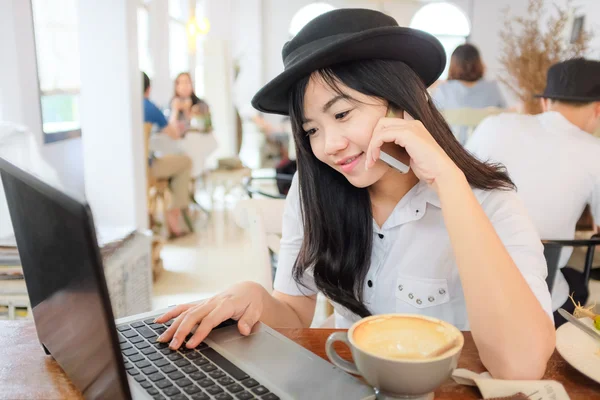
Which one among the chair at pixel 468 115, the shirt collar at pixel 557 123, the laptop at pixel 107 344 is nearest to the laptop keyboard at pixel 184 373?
the laptop at pixel 107 344

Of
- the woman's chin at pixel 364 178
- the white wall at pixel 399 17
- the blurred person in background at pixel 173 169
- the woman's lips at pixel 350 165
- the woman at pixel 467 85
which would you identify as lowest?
the blurred person in background at pixel 173 169

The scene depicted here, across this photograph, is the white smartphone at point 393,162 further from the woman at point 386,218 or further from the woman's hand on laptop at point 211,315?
the woman's hand on laptop at point 211,315

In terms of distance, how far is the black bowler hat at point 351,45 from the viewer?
0.97 meters

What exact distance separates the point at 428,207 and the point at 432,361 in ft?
1.96

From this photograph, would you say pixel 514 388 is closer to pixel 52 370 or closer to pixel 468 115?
pixel 52 370

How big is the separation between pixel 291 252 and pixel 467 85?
3.08 metres

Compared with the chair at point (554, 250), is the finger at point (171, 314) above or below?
above

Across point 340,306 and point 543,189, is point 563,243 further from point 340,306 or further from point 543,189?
point 340,306

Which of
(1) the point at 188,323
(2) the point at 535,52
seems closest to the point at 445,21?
(2) the point at 535,52

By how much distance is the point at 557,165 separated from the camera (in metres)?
1.98

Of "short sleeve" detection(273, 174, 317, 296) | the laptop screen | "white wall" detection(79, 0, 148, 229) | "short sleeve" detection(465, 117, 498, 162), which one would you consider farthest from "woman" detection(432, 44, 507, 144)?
the laptop screen

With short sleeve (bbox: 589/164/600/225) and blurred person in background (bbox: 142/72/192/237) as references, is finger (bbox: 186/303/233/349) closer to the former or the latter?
short sleeve (bbox: 589/164/600/225)

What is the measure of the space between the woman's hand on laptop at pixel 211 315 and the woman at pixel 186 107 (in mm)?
4514

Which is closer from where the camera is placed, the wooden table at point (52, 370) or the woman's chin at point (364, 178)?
the wooden table at point (52, 370)
